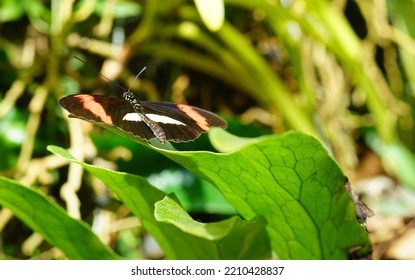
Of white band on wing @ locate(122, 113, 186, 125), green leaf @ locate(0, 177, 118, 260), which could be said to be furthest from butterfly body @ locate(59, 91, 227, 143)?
green leaf @ locate(0, 177, 118, 260)

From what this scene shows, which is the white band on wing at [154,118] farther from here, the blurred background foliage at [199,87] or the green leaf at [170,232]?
the blurred background foliage at [199,87]

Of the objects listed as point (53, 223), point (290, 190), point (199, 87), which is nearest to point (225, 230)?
point (290, 190)

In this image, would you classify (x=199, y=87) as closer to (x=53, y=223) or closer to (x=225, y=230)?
(x=53, y=223)

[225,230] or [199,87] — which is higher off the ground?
[199,87]

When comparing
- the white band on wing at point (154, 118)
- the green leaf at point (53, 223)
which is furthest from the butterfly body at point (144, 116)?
the green leaf at point (53, 223)
